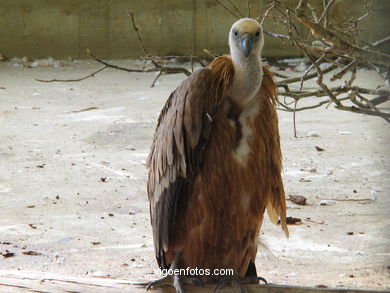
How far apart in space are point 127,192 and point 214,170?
2.93 m

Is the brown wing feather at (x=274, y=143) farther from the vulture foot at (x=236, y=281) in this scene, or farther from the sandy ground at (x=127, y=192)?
the sandy ground at (x=127, y=192)

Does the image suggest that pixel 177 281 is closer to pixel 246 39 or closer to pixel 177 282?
pixel 177 282

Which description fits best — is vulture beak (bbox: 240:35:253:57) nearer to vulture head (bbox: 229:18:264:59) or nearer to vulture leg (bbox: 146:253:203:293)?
vulture head (bbox: 229:18:264:59)

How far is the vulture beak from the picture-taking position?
3143 millimetres

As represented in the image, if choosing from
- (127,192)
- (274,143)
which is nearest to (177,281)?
(274,143)

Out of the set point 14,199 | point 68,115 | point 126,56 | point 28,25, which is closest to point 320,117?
point 68,115

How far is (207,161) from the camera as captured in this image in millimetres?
3201

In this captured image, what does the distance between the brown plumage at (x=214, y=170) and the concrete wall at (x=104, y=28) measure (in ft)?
31.0

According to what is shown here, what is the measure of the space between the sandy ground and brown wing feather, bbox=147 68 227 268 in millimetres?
767

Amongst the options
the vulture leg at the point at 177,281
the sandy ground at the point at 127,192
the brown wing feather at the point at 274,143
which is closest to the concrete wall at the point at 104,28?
the sandy ground at the point at 127,192

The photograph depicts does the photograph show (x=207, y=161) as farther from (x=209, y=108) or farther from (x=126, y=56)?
(x=126, y=56)

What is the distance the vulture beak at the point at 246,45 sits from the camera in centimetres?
314

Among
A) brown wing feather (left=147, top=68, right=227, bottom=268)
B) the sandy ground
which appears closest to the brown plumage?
brown wing feather (left=147, top=68, right=227, bottom=268)

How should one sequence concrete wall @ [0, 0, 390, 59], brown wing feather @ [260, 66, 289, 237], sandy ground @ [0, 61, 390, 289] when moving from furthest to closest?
concrete wall @ [0, 0, 390, 59], sandy ground @ [0, 61, 390, 289], brown wing feather @ [260, 66, 289, 237]
